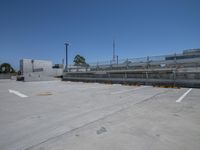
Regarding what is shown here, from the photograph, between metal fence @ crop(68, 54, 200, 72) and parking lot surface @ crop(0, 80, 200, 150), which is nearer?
parking lot surface @ crop(0, 80, 200, 150)

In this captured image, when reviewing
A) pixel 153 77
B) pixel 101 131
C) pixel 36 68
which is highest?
pixel 36 68

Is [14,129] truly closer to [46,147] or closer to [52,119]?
[52,119]

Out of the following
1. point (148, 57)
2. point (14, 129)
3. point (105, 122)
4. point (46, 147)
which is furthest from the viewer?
point (148, 57)

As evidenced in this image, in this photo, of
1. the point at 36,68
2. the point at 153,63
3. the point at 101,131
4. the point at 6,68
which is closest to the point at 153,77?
the point at 153,63

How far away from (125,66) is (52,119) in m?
13.6

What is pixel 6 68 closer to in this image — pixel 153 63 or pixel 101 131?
pixel 153 63

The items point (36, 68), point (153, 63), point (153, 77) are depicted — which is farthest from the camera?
point (36, 68)

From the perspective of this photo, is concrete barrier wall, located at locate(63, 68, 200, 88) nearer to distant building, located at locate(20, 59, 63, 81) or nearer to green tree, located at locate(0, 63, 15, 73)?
distant building, located at locate(20, 59, 63, 81)

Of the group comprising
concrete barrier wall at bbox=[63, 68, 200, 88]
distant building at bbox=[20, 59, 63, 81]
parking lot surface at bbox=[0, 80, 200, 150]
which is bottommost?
parking lot surface at bbox=[0, 80, 200, 150]

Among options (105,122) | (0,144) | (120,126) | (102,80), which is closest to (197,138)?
(120,126)

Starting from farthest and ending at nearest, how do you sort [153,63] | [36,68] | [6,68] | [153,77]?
[6,68]
[36,68]
[153,63]
[153,77]

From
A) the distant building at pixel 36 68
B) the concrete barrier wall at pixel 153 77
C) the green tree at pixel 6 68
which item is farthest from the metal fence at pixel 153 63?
the green tree at pixel 6 68

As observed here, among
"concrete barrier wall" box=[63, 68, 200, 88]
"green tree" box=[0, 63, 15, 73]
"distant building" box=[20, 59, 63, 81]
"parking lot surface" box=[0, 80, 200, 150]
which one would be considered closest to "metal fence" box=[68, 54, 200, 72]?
Result: "concrete barrier wall" box=[63, 68, 200, 88]

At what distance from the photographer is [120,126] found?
311cm
